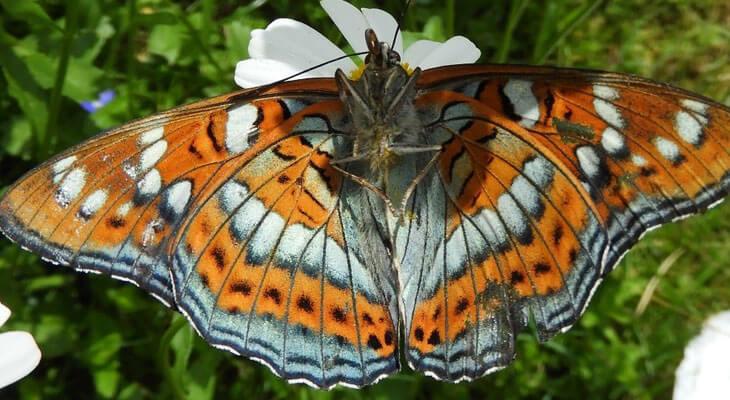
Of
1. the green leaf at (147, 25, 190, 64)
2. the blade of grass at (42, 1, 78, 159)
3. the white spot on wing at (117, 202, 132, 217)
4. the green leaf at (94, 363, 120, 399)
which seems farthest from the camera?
the green leaf at (147, 25, 190, 64)

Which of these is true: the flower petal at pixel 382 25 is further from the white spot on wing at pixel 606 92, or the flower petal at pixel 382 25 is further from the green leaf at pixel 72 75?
the green leaf at pixel 72 75

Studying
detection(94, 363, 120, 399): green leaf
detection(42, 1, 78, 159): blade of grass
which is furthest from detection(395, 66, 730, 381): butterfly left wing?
detection(94, 363, 120, 399): green leaf

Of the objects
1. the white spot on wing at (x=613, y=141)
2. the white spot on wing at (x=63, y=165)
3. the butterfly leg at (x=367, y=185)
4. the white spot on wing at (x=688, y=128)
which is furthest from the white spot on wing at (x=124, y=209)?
the white spot on wing at (x=688, y=128)

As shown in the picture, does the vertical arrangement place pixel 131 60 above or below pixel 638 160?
above

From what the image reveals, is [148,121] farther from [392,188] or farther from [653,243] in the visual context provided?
[653,243]

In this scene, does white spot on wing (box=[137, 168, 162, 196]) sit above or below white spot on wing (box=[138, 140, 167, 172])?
below

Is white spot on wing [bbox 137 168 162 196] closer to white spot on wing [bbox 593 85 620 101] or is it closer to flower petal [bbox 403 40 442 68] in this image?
flower petal [bbox 403 40 442 68]

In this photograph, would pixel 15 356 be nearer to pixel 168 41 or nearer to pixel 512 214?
pixel 512 214

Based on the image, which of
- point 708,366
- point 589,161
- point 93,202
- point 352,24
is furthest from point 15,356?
point 708,366
